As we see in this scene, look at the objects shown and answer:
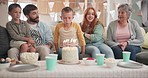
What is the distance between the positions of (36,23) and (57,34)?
35 cm

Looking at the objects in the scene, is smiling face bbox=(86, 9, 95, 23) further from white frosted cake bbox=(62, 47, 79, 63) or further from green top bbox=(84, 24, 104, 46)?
white frosted cake bbox=(62, 47, 79, 63)

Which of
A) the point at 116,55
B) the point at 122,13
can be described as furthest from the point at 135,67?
the point at 122,13

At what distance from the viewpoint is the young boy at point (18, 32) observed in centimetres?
269

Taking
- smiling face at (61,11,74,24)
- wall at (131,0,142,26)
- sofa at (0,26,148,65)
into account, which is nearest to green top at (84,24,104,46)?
smiling face at (61,11,74,24)

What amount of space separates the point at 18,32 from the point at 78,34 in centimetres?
84

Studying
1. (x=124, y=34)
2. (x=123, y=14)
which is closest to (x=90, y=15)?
(x=123, y=14)

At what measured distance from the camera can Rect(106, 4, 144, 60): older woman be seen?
297cm

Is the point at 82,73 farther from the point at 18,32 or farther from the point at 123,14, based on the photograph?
the point at 123,14

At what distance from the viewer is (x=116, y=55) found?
2.95m

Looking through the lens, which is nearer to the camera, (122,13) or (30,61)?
(30,61)

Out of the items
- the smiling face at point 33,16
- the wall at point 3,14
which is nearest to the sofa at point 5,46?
the smiling face at point 33,16

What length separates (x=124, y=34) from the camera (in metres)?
3.07

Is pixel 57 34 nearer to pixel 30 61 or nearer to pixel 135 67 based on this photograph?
pixel 30 61

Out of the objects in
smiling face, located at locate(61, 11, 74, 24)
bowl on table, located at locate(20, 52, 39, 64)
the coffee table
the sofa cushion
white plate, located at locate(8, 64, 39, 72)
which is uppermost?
smiling face, located at locate(61, 11, 74, 24)
